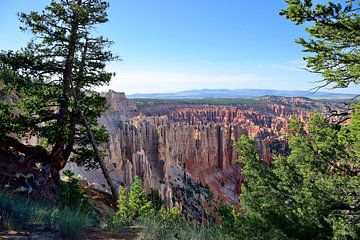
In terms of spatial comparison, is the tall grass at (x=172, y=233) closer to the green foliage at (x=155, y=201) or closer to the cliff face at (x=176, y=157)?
the green foliage at (x=155, y=201)

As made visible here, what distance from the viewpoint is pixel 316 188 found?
8930 millimetres

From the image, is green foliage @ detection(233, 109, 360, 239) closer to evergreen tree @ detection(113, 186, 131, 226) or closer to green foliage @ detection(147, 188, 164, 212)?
evergreen tree @ detection(113, 186, 131, 226)

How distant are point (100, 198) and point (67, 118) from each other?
5775mm

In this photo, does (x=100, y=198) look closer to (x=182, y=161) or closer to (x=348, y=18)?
(x=348, y=18)

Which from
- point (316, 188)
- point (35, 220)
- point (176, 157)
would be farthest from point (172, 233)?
point (176, 157)

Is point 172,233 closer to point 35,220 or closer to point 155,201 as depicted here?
point 35,220

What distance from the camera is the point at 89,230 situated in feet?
20.9

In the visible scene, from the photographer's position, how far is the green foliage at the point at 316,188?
26.5 feet

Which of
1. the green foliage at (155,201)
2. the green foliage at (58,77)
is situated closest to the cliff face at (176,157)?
the green foliage at (155,201)

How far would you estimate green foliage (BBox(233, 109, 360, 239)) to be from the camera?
26.5 ft

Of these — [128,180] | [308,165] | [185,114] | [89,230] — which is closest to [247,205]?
[308,165]

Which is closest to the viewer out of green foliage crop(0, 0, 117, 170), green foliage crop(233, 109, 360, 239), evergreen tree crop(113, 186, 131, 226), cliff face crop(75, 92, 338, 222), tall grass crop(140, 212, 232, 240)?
tall grass crop(140, 212, 232, 240)

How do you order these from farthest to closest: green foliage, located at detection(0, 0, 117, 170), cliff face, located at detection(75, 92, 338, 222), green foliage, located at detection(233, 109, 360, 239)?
cliff face, located at detection(75, 92, 338, 222) → green foliage, located at detection(0, 0, 117, 170) → green foliage, located at detection(233, 109, 360, 239)

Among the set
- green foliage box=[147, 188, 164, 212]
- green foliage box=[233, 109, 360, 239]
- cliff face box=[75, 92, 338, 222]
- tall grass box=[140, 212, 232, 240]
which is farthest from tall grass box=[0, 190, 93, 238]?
cliff face box=[75, 92, 338, 222]
